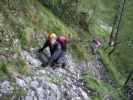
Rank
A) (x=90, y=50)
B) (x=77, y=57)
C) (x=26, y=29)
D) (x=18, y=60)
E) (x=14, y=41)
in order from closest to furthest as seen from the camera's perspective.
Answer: (x=18, y=60)
(x=14, y=41)
(x=26, y=29)
(x=77, y=57)
(x=90, y=50)

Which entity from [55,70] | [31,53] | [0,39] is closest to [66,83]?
[55,70]

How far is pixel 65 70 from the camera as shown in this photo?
15.0 meters

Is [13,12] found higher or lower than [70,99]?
higher

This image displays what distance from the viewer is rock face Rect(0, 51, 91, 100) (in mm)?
11742

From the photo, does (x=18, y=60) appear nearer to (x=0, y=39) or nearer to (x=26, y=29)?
(x=0, y=39)

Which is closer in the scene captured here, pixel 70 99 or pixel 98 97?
pixel 70 99

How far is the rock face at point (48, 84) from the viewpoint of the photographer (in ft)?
38.5

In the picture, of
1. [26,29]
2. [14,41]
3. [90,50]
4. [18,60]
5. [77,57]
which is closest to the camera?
[18,60]

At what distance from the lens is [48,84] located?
12711 mm

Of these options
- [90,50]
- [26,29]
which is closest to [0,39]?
[26,29]

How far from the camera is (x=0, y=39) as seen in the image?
13.6m

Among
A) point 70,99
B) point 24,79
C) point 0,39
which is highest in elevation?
point 0,39

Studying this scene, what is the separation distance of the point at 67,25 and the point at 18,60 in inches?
347

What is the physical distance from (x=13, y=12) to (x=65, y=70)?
3.54 m
